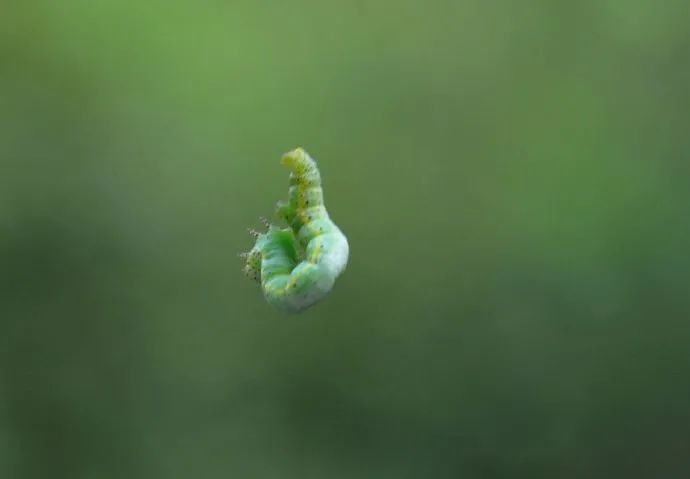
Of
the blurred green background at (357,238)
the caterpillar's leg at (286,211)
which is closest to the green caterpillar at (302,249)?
the caterpillar's leg at (286,211)

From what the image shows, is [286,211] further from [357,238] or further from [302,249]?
[357,238]

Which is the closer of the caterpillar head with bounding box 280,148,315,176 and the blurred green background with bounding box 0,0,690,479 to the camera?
the caterpillar head with bounding box 280,148,315,176

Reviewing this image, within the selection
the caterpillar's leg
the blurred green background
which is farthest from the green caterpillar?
the blurred green background

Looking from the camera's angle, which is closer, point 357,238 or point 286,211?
point 286,211

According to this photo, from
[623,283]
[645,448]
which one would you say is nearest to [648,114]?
[623,283]

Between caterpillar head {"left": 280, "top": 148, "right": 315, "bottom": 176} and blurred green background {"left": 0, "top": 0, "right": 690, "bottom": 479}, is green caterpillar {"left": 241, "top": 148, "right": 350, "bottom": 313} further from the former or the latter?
blurred green background {"left": 0, "top": 0, "right": 690, "bottom": 479}

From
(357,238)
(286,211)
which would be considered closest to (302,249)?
(286,211)
